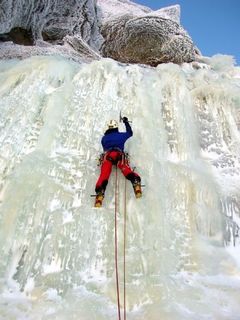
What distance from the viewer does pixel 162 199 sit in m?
4.48

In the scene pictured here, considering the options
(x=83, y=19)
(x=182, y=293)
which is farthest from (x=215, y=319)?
(x=83, y=19)

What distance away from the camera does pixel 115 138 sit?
15.7 feet

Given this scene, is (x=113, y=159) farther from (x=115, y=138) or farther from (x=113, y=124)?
(x=113, y=124)

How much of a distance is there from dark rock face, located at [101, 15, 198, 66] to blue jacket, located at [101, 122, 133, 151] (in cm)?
716

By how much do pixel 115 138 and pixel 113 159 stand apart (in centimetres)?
31

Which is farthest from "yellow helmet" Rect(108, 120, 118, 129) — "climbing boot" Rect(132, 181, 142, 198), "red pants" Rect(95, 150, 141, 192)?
"climbing boot" Rect(132, 181, 142, 198)

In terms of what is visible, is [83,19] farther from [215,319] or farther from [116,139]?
[215,319]

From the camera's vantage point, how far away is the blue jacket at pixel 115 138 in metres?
4.77

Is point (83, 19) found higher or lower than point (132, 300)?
higher

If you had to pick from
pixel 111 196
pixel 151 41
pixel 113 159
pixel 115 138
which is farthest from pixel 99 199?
pixel 151 41

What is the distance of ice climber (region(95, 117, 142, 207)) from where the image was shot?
436 cm

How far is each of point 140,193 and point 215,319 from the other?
1662mm

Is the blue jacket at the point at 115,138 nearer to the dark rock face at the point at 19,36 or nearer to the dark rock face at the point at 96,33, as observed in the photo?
the dark rock face at the point at 96,33

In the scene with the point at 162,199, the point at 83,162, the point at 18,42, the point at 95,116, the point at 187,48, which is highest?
the point at 187,48
